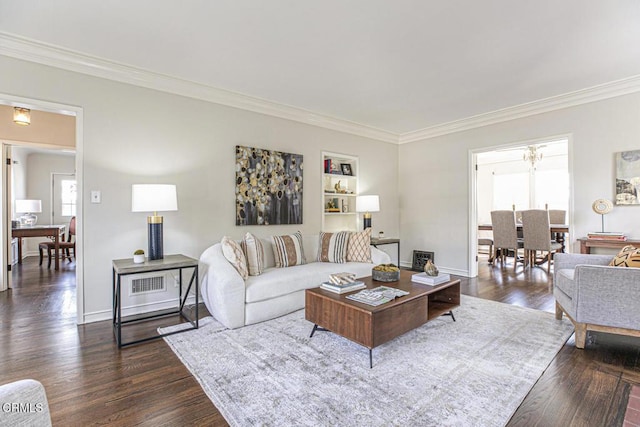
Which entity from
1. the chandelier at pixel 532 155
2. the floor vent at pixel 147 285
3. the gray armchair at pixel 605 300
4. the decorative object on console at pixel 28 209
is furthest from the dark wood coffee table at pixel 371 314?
the decorative object on console at pixel 28 209

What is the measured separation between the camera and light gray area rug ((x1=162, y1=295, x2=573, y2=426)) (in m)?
1.67

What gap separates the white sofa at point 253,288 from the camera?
2.79 metres

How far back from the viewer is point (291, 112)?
4.42 meters

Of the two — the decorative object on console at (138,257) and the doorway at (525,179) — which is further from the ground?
the doorway at (525,179)

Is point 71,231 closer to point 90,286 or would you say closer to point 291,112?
point 90,286

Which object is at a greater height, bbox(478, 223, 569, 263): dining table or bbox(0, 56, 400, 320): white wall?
bbox(0, 56, 400, 320): white wall

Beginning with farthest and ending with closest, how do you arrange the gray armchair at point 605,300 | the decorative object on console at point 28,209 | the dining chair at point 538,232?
1. the decorative object on console at point 28,209
2. the dining chair at point 538,232
3. the gray armchair at point 605,300

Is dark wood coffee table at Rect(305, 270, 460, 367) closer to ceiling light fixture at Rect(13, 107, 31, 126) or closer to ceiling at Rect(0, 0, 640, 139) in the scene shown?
ceiling at Rect(0, 0, 640, 139)

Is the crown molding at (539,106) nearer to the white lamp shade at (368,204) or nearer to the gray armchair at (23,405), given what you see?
the white lamp shade at (368,204)

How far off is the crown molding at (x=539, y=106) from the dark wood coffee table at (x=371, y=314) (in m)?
3.08

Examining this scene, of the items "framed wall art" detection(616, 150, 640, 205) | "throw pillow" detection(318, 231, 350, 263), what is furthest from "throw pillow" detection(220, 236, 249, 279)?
"framed wall art" detection(616, 150, 640, 205)

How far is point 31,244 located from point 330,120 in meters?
7.54

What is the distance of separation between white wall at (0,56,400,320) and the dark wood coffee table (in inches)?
71.4

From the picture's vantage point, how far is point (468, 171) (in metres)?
5.02
